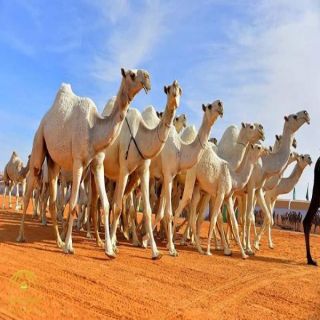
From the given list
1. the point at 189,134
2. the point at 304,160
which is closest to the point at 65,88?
the point at 189,134

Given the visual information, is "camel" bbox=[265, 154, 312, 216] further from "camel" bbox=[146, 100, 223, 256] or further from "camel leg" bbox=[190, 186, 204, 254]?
"camel" bbox=[146, 100, 223, 256]

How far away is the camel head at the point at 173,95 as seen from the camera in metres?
9.00

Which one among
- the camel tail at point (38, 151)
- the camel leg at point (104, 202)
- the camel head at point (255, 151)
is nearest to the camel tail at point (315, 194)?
the camel head at point (255, 151)

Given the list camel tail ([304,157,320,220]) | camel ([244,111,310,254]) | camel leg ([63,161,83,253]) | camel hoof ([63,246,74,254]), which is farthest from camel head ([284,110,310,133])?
camel hoof ([63,246,74,254])

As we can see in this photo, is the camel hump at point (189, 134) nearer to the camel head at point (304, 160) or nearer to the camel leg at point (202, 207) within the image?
the camel leg at point (202, 207)

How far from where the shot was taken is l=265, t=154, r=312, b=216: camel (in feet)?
51.5

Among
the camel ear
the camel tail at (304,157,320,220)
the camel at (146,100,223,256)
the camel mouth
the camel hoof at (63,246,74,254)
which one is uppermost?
the camel ear

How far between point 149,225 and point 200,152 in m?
2.16

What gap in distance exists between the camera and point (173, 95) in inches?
355

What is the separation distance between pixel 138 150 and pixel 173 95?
139 centimetres

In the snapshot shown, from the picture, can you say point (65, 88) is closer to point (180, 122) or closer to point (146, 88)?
point (146, 88)

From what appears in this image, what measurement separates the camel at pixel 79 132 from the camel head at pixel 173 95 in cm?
94

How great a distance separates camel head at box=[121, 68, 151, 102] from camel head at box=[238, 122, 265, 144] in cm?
465

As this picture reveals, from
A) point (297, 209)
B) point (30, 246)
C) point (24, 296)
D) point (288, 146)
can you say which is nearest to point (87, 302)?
point (24, 296)
